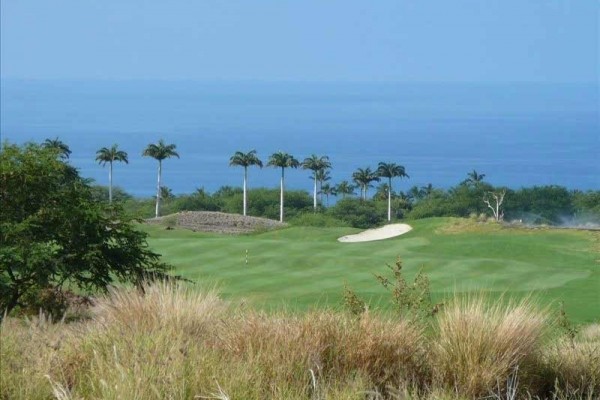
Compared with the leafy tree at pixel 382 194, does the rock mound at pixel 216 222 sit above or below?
below

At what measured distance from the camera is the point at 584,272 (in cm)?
3130

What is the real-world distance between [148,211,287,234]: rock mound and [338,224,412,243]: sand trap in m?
13.5

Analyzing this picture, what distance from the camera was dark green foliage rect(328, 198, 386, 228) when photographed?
86.2 meters

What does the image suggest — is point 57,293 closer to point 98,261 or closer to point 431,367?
point 98,261

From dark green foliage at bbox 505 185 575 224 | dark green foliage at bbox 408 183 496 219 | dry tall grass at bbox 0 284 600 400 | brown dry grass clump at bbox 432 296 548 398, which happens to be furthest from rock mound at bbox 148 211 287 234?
brown dry grass clump at bbox 432 296 548 398

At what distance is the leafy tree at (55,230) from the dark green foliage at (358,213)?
213 feet

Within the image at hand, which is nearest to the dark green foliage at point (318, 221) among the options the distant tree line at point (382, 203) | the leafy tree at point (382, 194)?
the distant tree line at point (382, 203)

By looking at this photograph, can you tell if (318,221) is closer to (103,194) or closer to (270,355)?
(103,194)

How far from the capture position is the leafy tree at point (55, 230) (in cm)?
1661

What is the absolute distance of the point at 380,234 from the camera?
159ft

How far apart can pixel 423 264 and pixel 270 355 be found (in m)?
15.9

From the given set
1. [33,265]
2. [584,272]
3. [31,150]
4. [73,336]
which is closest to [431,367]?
[73,336]

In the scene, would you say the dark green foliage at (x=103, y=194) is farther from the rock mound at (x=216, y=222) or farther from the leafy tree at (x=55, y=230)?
the rock mound at (x=216, y=222)

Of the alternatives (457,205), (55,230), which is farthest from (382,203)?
(55,230)
